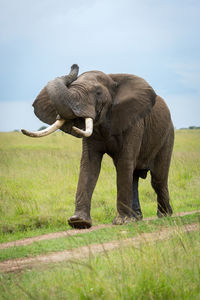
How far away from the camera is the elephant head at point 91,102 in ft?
25.0

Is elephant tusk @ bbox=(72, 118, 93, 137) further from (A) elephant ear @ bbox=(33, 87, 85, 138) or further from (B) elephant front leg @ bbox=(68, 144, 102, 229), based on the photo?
(B) elephant front leg @ bbox=(68, 144, 102, 229)

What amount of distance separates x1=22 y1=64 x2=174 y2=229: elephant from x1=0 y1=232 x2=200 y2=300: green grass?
8.86 ft

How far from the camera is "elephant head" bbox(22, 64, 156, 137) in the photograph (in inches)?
300

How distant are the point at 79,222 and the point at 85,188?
2.06 ft

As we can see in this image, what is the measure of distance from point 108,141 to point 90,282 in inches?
184

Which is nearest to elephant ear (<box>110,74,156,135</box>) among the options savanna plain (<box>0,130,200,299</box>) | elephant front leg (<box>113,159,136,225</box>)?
elephant front leg (<box>113,159,136,225</box>)

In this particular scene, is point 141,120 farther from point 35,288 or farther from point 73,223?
point 35,288

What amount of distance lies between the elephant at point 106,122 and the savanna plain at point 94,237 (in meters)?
0.79

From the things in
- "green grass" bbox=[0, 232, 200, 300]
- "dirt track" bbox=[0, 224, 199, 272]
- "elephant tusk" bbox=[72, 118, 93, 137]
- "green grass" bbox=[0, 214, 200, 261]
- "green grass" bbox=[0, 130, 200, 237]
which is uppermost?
"elephant tusk" bbox=[72, 118, 93, 137]

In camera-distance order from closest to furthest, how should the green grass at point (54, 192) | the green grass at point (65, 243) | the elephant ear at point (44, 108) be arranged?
the green grass at point (65, 243) → the elephant ear at point (44, 108) → the green grass at point (54, 192)

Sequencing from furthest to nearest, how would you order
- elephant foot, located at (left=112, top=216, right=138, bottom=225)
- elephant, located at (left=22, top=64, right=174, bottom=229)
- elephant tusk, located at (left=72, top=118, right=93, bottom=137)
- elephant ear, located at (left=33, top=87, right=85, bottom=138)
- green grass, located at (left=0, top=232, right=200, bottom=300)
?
elephant foot, located at (left=112, top=216, right=138, bottom=225) < elephant ear, located at (left=33, top=87, right=85, bottom=138) < elephant, located at (left=22, top=64, right=174, bottom=229) < elephant tusk, located at (left=72, top=118, right=93, bottom=137) < green grass, located at (left=0, top=232, right=200, bottom=300)

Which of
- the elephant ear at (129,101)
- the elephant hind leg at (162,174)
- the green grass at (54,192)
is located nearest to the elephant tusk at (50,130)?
the elephant ear at (129,101)

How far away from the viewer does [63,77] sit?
26.3 feet

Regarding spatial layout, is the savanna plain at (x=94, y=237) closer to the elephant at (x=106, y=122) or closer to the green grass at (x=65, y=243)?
the green grass at (x=65, y=243)
